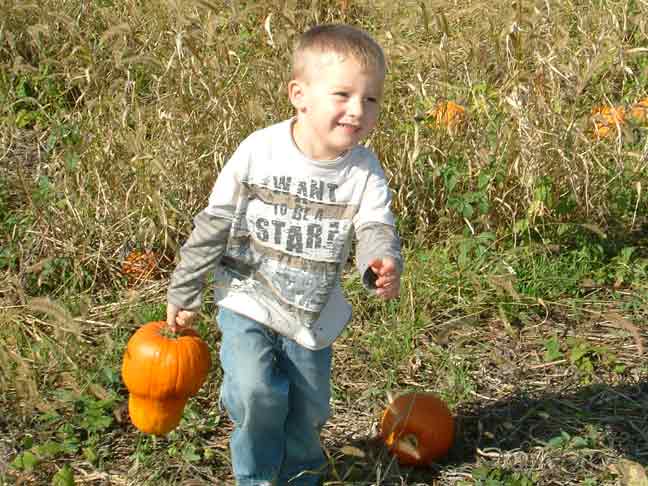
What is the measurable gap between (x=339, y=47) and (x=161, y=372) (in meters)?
1.19

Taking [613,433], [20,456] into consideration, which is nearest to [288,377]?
[20,456]

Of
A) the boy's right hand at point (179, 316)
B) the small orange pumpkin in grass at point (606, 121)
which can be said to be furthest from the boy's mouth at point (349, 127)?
the small orange pumpkin in grass at point (606, 121)

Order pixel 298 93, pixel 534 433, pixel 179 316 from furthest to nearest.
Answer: pixel 534 433
pixel 179 316
pixel 298 93

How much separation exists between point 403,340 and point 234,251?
128cm

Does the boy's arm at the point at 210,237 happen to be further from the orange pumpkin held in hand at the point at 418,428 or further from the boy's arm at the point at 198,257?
the orange pumpkin held in hand at the point at 418,428

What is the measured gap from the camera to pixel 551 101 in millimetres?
4531

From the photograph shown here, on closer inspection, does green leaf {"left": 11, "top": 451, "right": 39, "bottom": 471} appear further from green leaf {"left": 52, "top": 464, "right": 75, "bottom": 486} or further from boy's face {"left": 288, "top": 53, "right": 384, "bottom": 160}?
boy's face {"left": 288, "top": 53, "right": 384, "bottom": 160}

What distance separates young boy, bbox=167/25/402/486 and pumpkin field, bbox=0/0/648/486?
1.46ft

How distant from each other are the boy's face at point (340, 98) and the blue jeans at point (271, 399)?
604 millimetres

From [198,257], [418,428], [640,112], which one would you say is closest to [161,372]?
[198,257]

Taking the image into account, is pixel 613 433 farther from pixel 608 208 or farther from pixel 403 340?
pixel 608 208

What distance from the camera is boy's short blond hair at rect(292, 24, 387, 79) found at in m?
2.56

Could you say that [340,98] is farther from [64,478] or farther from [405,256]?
[405,256]

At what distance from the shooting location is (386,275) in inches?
98.6
